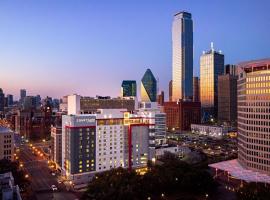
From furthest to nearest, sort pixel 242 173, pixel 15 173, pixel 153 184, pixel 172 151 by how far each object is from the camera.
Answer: pixel 172 151
pixel 242 173
pixel 15 173
pixel 153 184

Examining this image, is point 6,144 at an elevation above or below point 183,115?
below

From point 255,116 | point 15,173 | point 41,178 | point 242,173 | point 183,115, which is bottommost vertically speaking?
point 41,178

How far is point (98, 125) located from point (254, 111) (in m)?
37.8

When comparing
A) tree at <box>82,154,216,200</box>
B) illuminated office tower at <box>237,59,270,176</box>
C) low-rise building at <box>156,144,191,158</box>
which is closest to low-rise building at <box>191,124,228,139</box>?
low-rise building at <box>156,144,191,158</box>

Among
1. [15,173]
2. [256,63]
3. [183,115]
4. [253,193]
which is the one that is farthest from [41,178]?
[183,115]

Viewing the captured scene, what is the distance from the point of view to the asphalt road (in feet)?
209

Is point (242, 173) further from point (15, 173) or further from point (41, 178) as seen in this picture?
point (15, 173)

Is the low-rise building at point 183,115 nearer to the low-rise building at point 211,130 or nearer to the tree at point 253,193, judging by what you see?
the low-rise building at point 211,130

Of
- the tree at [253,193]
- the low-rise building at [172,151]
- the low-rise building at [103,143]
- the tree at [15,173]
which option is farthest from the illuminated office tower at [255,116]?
the tree at [15,173]

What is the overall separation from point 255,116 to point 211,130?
9703 centimetres

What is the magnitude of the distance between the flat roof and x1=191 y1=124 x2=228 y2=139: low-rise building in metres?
85.7

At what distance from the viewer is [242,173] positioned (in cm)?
6762

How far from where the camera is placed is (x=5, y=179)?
4034 centimetres

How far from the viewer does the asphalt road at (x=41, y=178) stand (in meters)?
63.8
